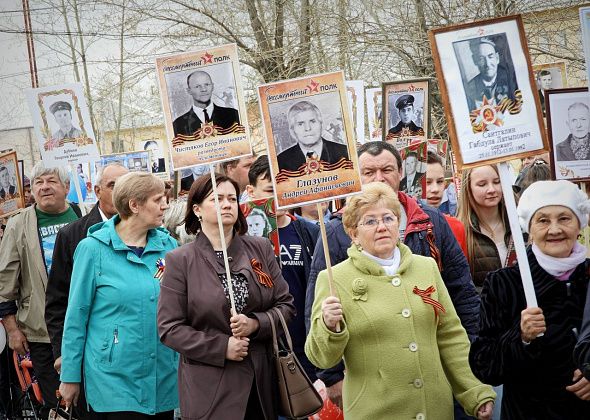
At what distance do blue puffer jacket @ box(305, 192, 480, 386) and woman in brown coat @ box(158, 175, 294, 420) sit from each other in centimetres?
32

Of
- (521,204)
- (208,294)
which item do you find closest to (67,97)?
(208,294)

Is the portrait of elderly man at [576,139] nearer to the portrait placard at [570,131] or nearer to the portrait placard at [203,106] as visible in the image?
the portrait placard at [570,131]

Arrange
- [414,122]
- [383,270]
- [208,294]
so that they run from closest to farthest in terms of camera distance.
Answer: [383,270]
[208,294]
[414,122]

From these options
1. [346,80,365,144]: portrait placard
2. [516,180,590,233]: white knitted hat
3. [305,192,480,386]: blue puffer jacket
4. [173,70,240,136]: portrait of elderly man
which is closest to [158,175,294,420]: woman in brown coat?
[305,192,480,386]: blue puffer jacket

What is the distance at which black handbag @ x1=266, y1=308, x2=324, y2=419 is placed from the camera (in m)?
5.33

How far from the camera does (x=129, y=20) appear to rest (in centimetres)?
2000

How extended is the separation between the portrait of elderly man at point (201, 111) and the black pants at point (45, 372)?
110 inches

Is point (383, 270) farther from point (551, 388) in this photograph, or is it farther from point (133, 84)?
point (133, 84)

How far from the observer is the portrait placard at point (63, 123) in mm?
9680

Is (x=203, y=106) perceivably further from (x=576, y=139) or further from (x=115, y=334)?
(x=576, y=139)

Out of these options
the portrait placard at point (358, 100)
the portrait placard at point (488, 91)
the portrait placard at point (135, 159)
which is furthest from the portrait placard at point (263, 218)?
the portrait placard at point (135, 159)

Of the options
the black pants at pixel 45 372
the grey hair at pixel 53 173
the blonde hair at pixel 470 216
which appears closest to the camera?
the blonde hair at pixel 470 216

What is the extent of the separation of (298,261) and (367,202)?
179 cm

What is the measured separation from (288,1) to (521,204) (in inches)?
589
